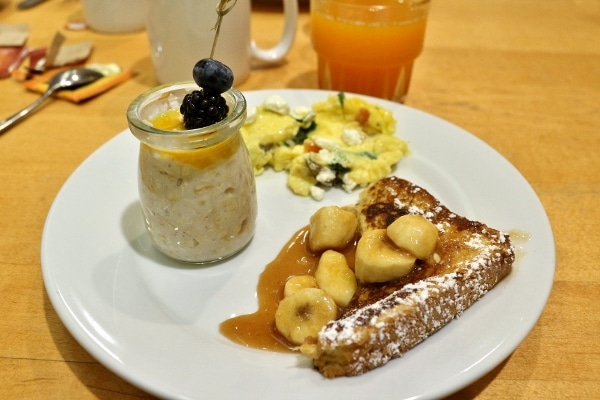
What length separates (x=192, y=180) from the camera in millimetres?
1315

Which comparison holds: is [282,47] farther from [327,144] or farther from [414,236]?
[414,236]

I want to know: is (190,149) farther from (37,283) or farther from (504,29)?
(504,29)

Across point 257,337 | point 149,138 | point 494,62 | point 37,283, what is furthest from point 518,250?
point 494,62

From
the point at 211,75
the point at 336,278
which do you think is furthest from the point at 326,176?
the point at 211,75

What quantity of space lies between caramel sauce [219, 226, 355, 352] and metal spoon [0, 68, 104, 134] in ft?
4.75

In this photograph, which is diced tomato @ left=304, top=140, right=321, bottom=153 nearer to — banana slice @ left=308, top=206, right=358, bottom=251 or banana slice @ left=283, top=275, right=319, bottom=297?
banana slice @ left=308, top=206, right=358, bottom=251

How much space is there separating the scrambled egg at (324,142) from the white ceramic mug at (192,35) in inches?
18.3

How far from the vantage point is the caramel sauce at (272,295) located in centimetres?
121

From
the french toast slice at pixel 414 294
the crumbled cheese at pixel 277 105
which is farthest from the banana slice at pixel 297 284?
the crumbled cheese at pixel 277 105

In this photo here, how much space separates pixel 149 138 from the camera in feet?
4.10

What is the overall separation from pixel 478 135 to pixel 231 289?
1.34 meters

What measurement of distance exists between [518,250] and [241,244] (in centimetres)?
79

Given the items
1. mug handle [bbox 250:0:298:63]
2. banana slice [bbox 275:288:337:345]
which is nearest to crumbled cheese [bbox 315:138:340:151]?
banana slice [bbox 275:288:337:345]

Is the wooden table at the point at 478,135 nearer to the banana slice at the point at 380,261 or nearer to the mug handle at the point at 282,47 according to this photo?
the mug handle at the point at 282,47
